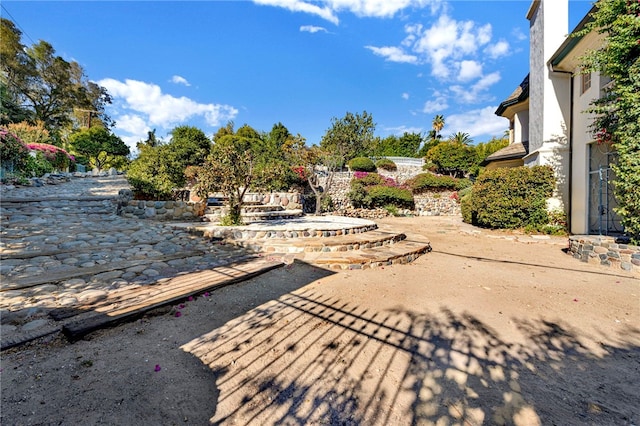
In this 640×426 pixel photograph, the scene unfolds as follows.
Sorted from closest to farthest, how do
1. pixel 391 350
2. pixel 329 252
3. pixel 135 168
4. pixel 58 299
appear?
1. pixel 391 350
2. pixel 58 299
3. pixel 329 252
4. pixel 135 168

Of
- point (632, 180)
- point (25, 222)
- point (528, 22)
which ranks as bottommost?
point (25, 222)

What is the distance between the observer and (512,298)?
396 cm

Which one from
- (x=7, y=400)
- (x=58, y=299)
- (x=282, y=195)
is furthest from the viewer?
(x=282, y=195)

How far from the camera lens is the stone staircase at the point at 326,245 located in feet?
18.4

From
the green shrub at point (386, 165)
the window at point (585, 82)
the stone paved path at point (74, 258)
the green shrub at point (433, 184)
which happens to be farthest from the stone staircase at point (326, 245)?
the green shrub at point (386, 165)

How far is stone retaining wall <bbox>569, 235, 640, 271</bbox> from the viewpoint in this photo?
5.29 m

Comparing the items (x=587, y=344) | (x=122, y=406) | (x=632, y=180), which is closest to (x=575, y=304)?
(x=587, y=344)

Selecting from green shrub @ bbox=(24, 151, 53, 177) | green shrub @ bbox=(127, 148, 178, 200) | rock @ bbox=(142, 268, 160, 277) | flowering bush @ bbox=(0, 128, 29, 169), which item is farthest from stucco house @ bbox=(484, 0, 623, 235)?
green shrub @ bbox=(24, 151, 53, 177)

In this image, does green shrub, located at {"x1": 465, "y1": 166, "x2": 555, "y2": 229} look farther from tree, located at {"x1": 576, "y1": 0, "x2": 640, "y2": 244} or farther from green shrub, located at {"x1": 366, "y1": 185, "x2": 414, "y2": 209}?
green shrub, located at {"x1": 366, "y1": 185, "x2": 414, "y2": 209}

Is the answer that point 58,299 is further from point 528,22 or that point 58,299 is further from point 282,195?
point 528,22

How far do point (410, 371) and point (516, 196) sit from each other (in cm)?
960

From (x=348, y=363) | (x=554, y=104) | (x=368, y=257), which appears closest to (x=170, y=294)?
(x=348, y=363)

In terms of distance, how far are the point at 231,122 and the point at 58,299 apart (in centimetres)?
3651

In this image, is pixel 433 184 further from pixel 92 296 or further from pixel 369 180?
pixel 92 296
